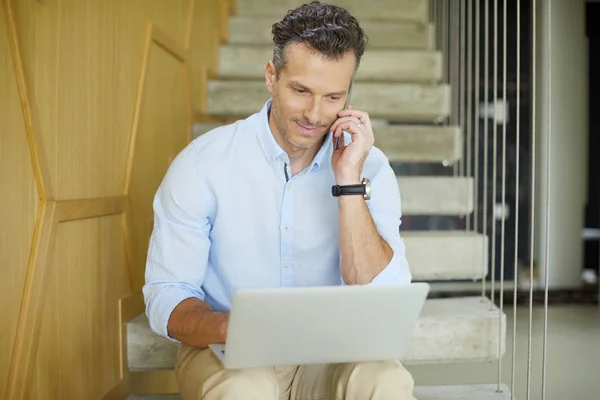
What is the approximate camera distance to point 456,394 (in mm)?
1887

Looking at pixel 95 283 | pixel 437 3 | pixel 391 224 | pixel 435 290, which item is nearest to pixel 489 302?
pixel 391 224

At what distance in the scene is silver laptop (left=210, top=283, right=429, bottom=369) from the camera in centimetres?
115

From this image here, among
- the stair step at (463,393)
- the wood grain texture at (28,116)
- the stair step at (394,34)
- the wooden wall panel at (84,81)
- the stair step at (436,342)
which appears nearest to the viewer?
the wood grain texture at (28,116)

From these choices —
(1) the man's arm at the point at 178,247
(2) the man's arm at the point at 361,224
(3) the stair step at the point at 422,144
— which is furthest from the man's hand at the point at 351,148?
(3) the stair step at the point at 422,144

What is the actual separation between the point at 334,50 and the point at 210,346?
0.68m

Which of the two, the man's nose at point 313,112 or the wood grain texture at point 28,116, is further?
the man's nose at point 313,112

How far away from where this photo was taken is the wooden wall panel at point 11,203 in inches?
49.2

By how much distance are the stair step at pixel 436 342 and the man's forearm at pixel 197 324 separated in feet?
1.63

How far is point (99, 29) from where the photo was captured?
175cm

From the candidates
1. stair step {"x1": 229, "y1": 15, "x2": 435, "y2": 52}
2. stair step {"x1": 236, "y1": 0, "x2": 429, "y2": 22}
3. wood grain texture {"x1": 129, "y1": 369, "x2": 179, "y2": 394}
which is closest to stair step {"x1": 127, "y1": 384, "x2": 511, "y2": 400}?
wood grain texture {"x1": 129, "y1": 369, "x2": 179, "y2": 394}

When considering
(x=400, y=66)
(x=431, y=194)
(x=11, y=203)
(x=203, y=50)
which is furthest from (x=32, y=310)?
(x=400, y=66)

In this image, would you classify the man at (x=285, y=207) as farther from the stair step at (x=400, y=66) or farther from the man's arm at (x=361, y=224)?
the stair step at (x=400, y=66)

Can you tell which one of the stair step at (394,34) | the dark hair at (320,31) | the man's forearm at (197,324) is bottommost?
the man's forearm at (197,324)

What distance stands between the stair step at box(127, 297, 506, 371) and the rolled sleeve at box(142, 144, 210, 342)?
0.43 m
